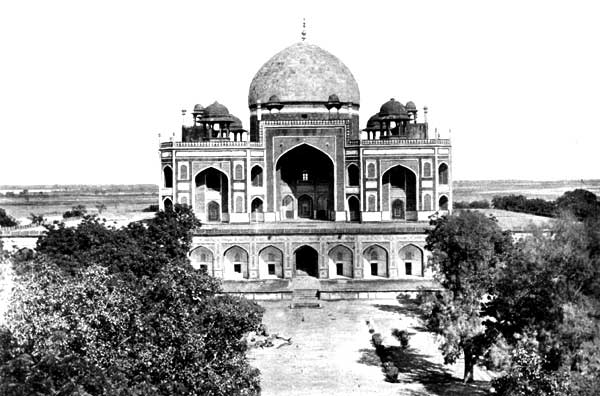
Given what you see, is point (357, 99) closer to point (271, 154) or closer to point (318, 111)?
point (318, 111)

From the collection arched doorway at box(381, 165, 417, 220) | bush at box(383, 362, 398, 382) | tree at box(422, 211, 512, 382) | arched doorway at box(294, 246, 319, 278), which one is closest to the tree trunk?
tree at box(422, 211, 512, 382)

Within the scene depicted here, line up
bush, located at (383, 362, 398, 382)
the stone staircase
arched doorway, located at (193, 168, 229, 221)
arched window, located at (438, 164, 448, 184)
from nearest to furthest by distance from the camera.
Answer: bush, located at (383, 362, 398, 382) < the stone staircase < arched doorway, located at (193, 168, 229, 221) < arched window, located at (438, 164, 448, 184)

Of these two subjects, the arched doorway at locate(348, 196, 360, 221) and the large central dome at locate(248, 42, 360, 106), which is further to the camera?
the large central dome at locate(248, 42, 360, 106)

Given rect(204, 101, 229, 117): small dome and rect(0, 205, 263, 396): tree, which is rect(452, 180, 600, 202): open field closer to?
rect(204, 101, 229, 117): small dome

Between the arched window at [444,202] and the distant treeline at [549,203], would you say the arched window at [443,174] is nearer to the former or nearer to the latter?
the arched window at [444,202]

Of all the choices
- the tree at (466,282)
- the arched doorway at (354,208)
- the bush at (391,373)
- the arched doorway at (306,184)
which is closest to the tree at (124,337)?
the tree at (466,282)

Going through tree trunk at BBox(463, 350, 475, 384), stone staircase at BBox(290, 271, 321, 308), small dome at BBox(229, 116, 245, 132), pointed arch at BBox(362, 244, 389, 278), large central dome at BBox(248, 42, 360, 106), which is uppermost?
large central dome at BBox(248, 42, 360, 106)

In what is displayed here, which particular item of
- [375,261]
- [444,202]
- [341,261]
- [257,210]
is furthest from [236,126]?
[375,261]
